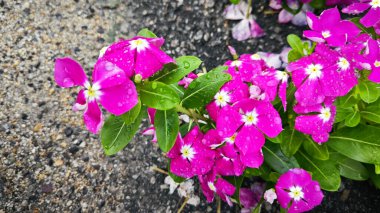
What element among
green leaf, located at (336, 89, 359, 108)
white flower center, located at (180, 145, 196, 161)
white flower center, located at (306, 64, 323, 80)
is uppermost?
white flower center, located at (306, 64, 323, 80)

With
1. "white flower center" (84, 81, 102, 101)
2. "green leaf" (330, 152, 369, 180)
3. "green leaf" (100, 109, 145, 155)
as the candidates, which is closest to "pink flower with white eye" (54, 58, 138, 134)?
"white flower center" (84, 81, 102, 101)

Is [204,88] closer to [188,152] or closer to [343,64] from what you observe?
[188,152]

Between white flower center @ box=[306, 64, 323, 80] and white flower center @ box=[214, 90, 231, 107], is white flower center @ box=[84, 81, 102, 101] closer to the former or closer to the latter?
white flower center @ box=[214, 90, 231, 107]

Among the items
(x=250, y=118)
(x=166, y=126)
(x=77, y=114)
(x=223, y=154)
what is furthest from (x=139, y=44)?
(x=77, y=114)

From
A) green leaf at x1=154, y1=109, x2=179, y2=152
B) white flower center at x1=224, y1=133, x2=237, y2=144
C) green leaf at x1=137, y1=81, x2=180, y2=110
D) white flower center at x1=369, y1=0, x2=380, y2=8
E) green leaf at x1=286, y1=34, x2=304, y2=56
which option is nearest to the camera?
green leaf at x1=137, y1=81, x2=180, y2=110

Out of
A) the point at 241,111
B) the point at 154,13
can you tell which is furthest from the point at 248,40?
the point at 241,111

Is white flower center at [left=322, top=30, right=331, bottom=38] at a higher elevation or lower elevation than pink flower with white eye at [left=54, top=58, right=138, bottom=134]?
lower
